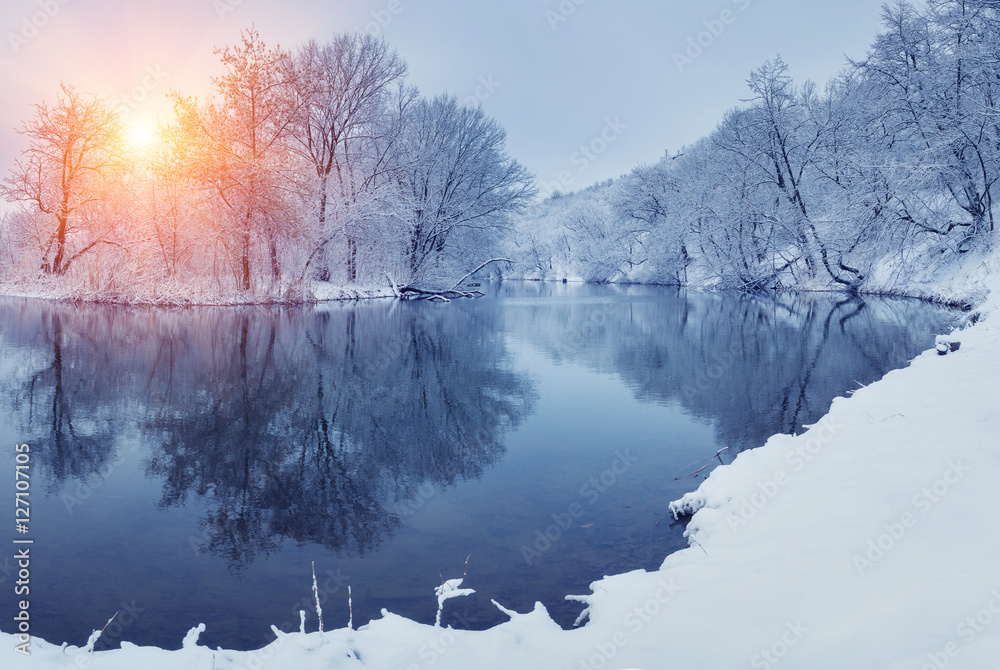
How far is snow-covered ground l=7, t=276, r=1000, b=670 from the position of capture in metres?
2.54

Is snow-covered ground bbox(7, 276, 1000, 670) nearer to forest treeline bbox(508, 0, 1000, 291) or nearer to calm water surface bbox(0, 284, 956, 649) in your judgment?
calm water surface bbox(0, 284, 956, 649)

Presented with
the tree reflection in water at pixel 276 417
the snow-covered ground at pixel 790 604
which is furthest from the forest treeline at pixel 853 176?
the snow-covered ground at pixel 790 604

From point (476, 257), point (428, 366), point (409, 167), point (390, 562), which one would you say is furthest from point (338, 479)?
point (476, 257)

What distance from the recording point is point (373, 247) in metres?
33.7

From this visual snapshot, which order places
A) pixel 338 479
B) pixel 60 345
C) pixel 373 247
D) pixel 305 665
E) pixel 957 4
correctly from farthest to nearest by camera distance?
pixel 373 247 → pixel 957 4 → pixel 60 345 → pixel 338 479 → pixel 305 665

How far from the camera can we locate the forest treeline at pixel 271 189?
84.4 ft

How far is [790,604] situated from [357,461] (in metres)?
4.58

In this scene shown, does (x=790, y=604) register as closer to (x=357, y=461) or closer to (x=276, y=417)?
(x=357, y=461)

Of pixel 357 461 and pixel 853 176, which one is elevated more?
pixel 853 176

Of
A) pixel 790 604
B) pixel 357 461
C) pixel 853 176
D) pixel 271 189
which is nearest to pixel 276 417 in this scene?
pixel 357 461

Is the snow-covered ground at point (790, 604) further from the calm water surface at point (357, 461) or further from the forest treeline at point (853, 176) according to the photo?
the forest treeline at point (853, 176)

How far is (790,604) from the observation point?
2.96m

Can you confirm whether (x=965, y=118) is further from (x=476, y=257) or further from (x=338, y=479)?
(x=476, y=257)

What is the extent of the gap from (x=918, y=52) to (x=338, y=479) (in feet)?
97.7
